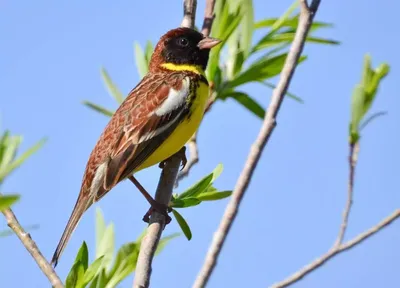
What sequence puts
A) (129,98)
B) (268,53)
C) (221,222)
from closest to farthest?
(221,222) < (268,53) < (129,98)

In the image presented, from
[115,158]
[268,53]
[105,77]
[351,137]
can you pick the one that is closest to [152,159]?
[115,158]

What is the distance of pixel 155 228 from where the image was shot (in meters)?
3.29

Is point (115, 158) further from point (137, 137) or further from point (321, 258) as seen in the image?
point (321, 258)

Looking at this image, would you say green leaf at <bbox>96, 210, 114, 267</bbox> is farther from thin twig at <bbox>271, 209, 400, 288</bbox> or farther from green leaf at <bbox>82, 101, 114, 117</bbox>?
thin twig at <bbox>271, 209, 400, 288</bbox>

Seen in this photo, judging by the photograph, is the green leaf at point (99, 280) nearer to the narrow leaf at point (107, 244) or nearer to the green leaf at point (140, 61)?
the narrow leaf at point (107, 244)

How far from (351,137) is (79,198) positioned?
1922 mm

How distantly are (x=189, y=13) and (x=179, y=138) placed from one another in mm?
763

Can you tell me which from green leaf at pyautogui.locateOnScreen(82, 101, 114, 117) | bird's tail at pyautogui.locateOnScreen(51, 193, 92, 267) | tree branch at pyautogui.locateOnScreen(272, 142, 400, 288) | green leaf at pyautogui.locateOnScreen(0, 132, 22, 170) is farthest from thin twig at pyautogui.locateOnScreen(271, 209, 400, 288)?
green leaf at pyautogui.locateOnScreen(82, 101, 114, 117)

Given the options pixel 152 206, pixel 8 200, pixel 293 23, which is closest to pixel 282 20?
pixel 293 23

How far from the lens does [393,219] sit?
8.11ft

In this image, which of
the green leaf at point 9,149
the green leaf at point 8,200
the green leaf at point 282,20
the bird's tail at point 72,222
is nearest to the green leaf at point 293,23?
the green leaf at point 282,20

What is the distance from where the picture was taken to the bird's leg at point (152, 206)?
3.53 meters

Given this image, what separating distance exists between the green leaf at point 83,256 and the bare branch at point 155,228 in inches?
10.0

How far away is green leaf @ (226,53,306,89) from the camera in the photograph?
439cm
